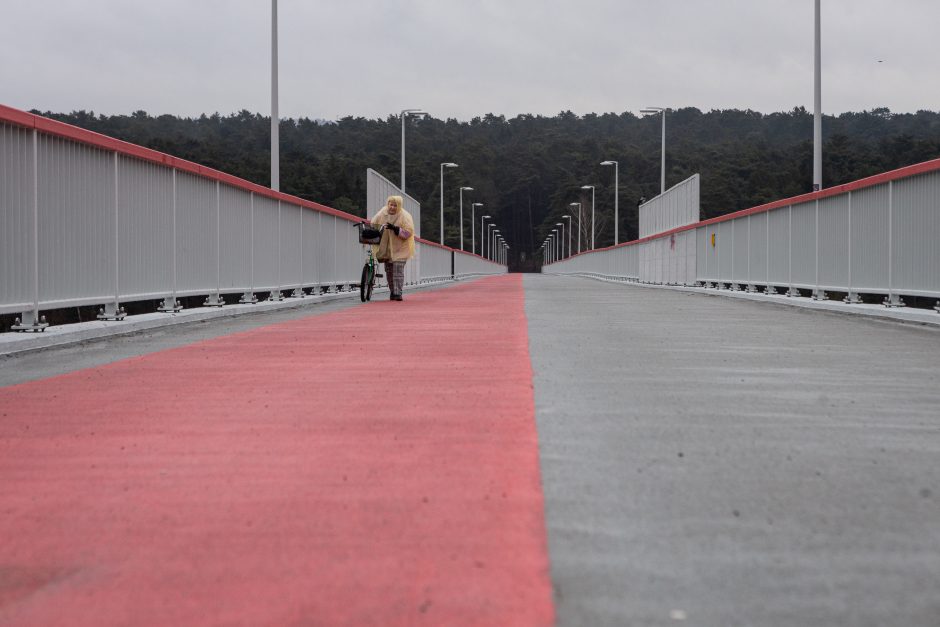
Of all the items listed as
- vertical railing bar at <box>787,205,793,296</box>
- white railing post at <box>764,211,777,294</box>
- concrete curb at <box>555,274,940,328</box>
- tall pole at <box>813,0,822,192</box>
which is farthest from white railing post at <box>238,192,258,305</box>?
tall pole at <box>813,0,822,192</box>

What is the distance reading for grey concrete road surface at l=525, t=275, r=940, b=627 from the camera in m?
2.78

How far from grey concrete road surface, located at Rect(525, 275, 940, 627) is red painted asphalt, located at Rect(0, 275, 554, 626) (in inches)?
7.5

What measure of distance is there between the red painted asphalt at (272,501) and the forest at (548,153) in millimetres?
53887

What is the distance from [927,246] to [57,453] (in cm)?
1187

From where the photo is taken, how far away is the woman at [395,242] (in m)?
20.0

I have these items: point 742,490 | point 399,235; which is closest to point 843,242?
point 399,235

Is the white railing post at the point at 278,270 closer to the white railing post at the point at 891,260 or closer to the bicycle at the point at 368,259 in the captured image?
the bicycle at the point at 368,259

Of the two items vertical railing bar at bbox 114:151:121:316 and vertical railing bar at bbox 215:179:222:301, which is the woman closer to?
vertical railing bar at bbox 215:179:222:301

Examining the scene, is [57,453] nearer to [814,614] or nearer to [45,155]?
[814,614]

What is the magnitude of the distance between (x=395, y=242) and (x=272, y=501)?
16.4 m

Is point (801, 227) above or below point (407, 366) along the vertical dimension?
above

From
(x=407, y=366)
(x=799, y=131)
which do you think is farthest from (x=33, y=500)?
(x=799, y=131)

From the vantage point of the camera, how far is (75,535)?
11.2ft

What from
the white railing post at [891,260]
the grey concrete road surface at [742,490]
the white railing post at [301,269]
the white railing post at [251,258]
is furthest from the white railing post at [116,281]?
the white railing post at [891,260]
